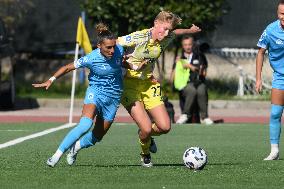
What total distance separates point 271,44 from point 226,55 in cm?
1609

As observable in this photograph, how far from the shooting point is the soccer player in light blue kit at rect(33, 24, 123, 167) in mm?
13039

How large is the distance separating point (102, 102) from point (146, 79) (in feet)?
2.68

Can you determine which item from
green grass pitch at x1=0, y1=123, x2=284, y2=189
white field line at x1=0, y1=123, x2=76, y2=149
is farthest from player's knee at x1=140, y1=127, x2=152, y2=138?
white field line at x1=0, y1=123, x2=76, y2=149

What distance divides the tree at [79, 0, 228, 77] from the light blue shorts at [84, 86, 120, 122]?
14.2 meters

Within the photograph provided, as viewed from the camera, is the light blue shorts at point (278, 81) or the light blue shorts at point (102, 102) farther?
the light blue shorts at point (278, 81)

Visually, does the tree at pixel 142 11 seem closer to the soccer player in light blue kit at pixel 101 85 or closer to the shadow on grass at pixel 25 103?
the shadow on grass at pixel 25 103

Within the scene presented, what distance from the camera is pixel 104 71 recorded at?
43.3 feet

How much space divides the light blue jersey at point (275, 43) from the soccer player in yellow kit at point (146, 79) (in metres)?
1.01

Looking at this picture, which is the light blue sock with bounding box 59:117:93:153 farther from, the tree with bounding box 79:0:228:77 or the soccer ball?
the tree with bounding box 79:0:228:77

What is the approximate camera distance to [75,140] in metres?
12.9

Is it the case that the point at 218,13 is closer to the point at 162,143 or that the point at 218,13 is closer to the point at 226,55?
the point at 226,55

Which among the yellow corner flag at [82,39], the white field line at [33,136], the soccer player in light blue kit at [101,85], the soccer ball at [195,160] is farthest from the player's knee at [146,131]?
the yellow corner flag at [82,39]

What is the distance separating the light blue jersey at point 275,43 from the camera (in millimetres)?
14367

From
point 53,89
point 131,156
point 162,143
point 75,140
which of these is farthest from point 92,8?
point 75,140
